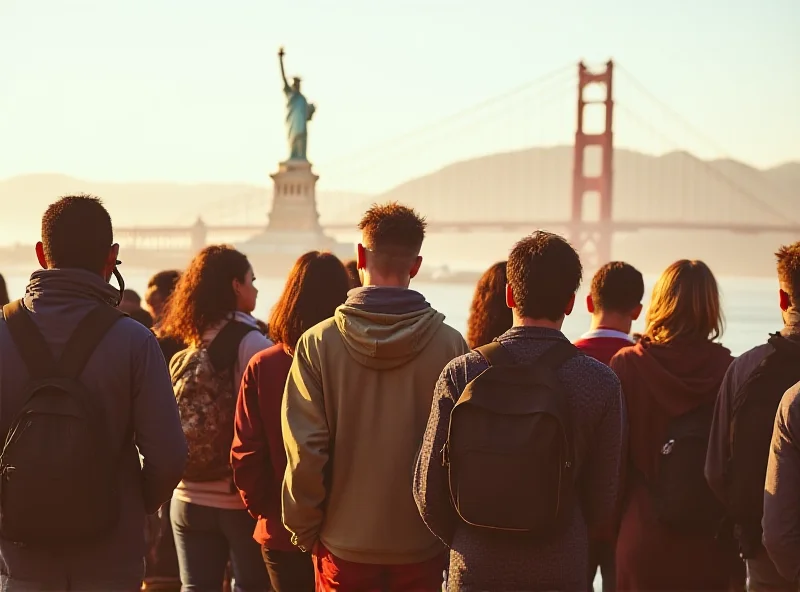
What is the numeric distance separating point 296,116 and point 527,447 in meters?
33.5

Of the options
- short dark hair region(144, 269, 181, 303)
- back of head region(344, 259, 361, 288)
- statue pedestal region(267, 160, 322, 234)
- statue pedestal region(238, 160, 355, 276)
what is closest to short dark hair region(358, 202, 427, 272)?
back of head region(344, 259, 361, 288)

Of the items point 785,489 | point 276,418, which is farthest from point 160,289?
point 785,489

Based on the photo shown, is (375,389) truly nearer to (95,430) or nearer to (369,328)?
(369,328)

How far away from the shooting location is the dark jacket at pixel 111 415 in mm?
2291

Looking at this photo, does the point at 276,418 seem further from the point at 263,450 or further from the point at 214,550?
the point at 214,550

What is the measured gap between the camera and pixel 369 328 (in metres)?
2.44

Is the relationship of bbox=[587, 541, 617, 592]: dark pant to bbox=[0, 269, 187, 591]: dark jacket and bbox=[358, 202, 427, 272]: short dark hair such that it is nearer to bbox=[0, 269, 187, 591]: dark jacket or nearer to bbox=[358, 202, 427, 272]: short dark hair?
bbox=[358, 202, 427, 272]: short dark hair

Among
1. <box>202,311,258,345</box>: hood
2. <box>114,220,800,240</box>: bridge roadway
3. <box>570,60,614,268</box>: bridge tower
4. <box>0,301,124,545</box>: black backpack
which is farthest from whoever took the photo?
<box>570,60,614,268</box>: bridge tower

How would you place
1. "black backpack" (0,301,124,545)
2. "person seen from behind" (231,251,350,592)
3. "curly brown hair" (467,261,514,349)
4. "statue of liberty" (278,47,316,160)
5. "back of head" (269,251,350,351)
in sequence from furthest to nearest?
1. "statue of liberty" (278,47,316,160)
2. "curly brown hair" (467,261,514,349)
3. "back of head" (269,251,350,351)
4. "person seen from behind" (231,251,350,592)
5. "black backpack" (0,301,124,545)

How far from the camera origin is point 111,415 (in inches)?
90.8

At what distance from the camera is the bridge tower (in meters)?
38.2

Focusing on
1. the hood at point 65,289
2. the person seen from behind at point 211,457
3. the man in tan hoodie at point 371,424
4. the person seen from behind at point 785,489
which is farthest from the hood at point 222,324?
the person seen from behind at point 785,489

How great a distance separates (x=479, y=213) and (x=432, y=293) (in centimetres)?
4548

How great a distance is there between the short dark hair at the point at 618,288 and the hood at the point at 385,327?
877 mm
